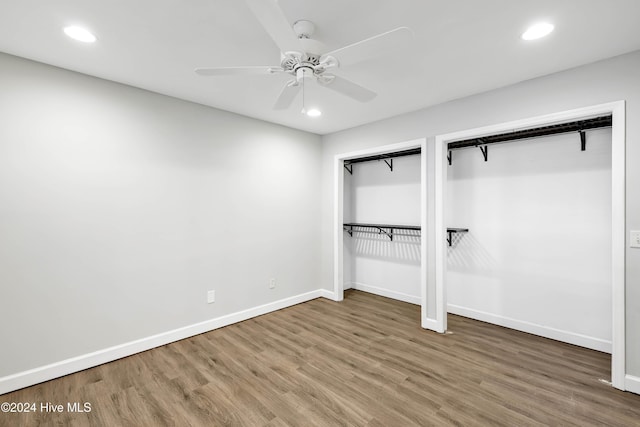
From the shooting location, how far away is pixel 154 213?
293 cm

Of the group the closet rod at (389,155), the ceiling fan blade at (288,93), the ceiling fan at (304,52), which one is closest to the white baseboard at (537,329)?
the closet rod at (389,155)

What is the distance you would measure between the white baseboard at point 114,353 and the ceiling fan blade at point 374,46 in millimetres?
2956

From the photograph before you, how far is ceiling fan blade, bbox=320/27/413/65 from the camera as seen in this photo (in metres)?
1.32

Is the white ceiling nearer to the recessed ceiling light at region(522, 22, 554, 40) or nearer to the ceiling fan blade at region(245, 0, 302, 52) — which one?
the recessed ceiling light at region(522, 22, 554, 40)

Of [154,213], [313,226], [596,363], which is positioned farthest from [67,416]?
[596,363]

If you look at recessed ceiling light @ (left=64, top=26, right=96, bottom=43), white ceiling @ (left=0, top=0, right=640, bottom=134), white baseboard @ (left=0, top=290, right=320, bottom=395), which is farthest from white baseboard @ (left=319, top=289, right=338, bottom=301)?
recessed ceiling light @ (left=64, top=26, right=96, bottom=43)

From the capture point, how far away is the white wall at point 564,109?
7.15 feet

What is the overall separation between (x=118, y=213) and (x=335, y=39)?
94.5 inches

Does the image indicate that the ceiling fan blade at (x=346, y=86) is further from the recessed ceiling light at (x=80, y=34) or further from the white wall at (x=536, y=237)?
the white wall at (x=536, y=237)

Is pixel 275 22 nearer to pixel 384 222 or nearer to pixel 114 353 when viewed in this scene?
pixel 114 353

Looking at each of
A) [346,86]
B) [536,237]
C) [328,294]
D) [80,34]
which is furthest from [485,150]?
[80,34]

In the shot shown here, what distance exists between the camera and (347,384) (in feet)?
7.50

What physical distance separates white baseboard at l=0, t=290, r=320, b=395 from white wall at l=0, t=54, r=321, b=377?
49 millimetres

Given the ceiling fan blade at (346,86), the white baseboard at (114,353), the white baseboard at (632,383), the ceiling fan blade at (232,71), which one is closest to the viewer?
the ceiling fan blade at (232,71)
